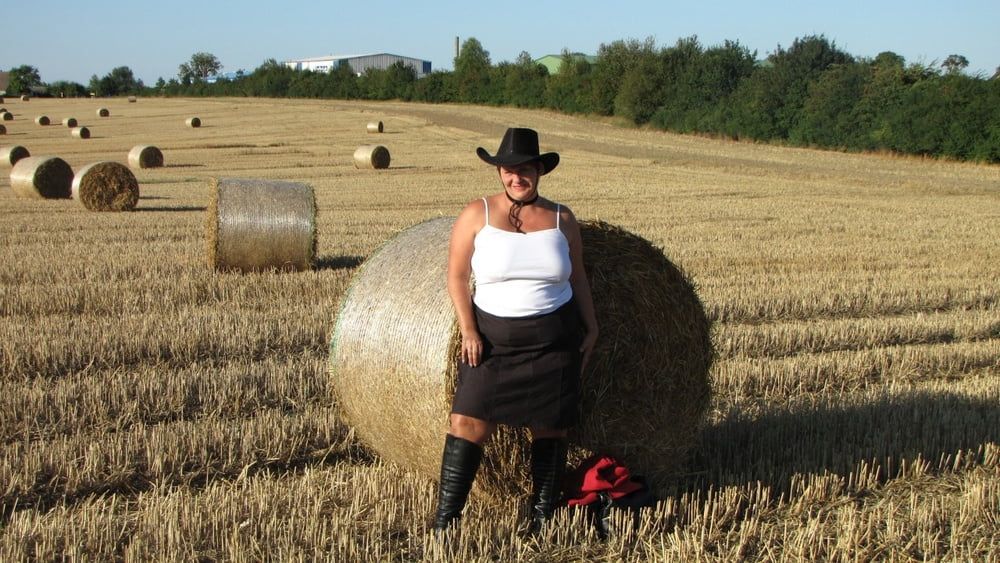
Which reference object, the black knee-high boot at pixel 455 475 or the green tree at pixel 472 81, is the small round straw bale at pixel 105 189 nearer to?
the black knee-high boot at pixel 455 475

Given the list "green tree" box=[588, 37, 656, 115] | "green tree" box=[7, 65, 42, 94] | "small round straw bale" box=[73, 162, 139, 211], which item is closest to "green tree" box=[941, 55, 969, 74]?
"green tree" box=[588, 37, 656, 115]

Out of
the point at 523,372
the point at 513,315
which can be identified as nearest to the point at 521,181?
the point at 513,315


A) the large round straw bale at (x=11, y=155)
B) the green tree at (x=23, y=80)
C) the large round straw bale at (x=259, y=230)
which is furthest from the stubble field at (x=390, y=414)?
the green tree at (x=23, y=80)

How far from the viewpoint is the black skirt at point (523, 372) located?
4461 mm

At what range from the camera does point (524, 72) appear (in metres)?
70.0

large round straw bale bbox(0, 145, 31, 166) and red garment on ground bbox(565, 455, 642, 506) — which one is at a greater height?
red garment on ground bbox(565, 455, 642, 506)

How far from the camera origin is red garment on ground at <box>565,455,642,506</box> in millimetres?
4742

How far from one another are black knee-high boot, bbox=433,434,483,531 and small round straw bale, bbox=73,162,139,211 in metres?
14.8

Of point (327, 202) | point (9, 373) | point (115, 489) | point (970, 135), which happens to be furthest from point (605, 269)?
point (970, 135)

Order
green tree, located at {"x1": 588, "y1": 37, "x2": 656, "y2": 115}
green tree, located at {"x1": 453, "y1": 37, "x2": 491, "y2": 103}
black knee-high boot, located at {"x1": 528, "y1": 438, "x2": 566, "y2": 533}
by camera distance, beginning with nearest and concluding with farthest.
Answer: black knee-high boot, located at {"x1": 528, "y1": 438, "x2": 566, "y2": 533}, green tree, located at {"x1": 588, "y1": 37, "x2": 656, "y2": 115}, green tree, located at {"x1": 453, "y1": 37, "x2": 491, "y2": 103}

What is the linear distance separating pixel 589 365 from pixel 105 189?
1475cm

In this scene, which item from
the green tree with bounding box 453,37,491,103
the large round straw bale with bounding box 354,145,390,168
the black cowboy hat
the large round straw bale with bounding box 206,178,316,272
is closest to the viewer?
the black cowboy hat

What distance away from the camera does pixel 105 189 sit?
58.6 feet

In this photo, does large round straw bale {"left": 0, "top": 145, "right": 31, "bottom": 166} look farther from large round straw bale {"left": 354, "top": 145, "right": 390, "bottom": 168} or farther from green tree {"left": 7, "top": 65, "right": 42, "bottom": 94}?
green tree {"left": 7, "top": 65, "right": 42, "bottom": 94}
